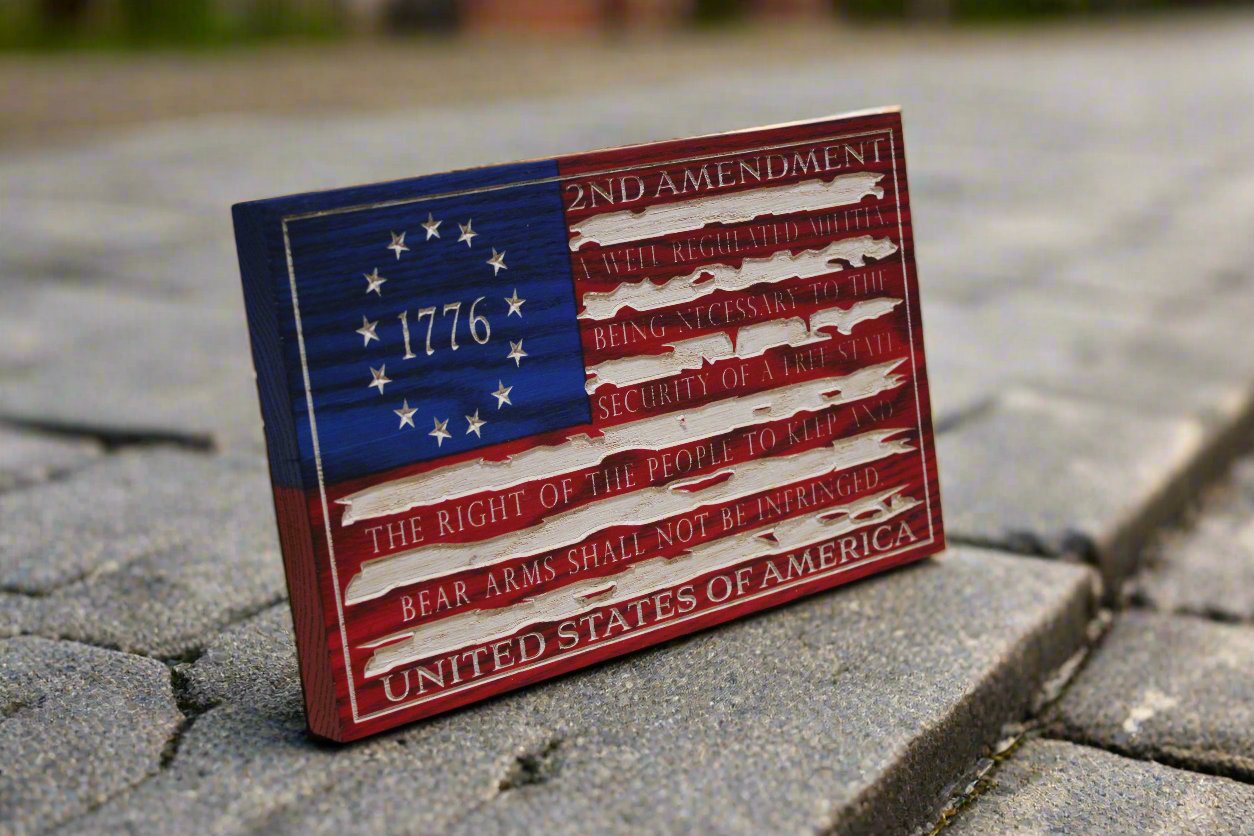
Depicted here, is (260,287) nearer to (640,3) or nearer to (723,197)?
(723,197)

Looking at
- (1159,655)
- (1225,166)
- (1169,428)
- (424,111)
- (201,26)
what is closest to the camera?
(1159,655)

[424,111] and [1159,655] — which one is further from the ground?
[424,111]

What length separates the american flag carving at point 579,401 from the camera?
1019mm

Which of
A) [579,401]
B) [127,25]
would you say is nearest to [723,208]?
[579,401]

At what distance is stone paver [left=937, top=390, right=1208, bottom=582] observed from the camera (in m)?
1.58

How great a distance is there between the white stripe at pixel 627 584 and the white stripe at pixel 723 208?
0.96ft

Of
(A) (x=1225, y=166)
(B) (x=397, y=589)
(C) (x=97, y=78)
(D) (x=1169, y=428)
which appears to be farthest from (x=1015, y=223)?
(C) (x=97, y=78)

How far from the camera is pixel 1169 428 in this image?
1999mm

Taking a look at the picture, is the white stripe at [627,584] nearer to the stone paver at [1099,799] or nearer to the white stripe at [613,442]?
the white stripe at [613,442]

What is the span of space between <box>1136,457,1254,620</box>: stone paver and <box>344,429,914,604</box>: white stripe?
482 millimetres

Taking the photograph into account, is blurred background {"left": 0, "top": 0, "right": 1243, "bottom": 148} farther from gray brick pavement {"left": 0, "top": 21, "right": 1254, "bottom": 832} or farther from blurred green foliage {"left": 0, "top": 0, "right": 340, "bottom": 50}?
gray brick pavement {"left": 0, "top": 21, "right": 1254, "bottom": 832}

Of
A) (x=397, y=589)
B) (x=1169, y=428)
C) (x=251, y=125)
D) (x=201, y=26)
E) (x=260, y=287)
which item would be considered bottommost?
(x=1169, y=428)

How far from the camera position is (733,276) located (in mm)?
1229

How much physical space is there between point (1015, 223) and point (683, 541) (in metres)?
2.73
